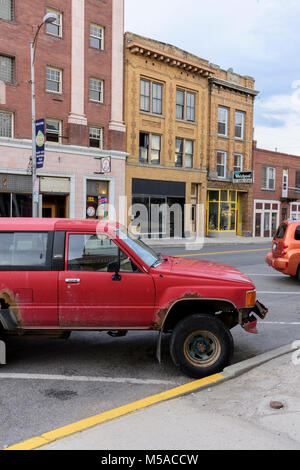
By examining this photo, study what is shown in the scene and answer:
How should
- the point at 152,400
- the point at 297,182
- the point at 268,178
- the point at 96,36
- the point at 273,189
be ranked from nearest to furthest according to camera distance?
1. the point at 152,400
2. the point at 96,36
3. the point at 268,178
4. the point at 273,189
5. the point at 297,182

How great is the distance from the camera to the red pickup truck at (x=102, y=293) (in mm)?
5199

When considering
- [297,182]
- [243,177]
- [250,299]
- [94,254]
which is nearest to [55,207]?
[243,177]

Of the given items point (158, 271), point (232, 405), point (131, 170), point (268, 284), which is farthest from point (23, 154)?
point (232, 405)

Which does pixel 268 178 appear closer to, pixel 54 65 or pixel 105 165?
pixel 105 165

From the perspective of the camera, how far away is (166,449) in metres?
3.38

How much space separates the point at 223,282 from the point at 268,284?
23.3 ft

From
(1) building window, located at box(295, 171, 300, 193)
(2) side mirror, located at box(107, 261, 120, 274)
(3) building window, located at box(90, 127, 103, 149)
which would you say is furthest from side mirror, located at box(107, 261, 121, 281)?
(1) building window, located at box(295, 171, 300, 193)

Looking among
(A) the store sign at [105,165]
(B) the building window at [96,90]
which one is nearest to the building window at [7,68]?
(B) the building window at [96,90]

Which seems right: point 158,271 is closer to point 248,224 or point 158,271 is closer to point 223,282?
point 223,282

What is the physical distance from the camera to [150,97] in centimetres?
2927

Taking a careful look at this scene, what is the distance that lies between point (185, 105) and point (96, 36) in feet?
27.8

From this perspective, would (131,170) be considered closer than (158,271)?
No

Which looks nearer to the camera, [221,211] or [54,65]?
[54,65]
